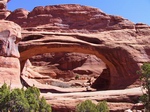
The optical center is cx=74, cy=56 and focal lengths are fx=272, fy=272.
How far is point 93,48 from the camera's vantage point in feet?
67.4

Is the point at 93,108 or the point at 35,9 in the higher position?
the point at 35,9

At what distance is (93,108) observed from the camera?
1031 cm

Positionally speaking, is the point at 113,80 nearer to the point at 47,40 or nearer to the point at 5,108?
the point at 47,40

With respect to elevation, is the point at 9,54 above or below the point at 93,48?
below

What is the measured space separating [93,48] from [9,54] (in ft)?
20.7

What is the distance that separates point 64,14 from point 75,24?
3.13 meters

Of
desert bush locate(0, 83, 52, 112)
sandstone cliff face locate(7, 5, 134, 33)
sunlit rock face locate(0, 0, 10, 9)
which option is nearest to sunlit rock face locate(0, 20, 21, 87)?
desert bush locate(0, 83, 52, 112)

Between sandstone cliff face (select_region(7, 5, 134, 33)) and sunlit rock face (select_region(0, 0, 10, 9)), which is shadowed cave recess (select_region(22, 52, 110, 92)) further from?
sunlit rock face (select_region(0, 0, 10, 9))

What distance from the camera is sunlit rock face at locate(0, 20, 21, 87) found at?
17.0 metres

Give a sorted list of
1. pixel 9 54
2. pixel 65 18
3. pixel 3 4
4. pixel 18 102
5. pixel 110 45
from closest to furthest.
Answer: pixel 18 102, pixel 9 54, pixel 110 45, pixel 65 18, pixel 3 4

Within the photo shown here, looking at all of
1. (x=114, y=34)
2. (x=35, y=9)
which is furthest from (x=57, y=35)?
(x=35, y=9)

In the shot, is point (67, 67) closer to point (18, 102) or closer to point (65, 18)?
point (65, 18)

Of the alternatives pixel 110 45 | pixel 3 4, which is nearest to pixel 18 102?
pixel 110 45

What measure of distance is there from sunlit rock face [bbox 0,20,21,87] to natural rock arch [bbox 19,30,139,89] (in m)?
2.10
